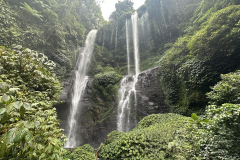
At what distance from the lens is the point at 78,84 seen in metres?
13.8

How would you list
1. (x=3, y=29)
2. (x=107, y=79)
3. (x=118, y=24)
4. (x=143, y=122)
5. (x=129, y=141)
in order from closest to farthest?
(x=129, y=141)
(x=143, y=122)
(x=3, y=29)
(x=107, y=79)
(x=118, y=24)

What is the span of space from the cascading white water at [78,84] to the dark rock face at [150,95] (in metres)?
6.35

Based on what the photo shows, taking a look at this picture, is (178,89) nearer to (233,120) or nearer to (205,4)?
(233,120)

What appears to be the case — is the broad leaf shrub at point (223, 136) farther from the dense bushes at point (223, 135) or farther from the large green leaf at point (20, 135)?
the large green leaf at point (20, 135)

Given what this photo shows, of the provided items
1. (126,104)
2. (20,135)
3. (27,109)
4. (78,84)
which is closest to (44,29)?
(78,84)

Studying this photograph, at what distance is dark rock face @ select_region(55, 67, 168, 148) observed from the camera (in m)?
9.81

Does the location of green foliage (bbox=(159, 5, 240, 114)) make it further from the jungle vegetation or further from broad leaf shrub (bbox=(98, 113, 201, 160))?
broad leaf shrub (bbox=(98, 113, 201, 160))

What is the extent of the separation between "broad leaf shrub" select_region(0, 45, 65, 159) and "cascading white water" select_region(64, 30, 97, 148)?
791 centimetres

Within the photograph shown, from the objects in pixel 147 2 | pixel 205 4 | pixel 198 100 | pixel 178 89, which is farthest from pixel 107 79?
pixel 147 2

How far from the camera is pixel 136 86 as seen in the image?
11625 millimetres

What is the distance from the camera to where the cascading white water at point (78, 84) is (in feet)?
34.4

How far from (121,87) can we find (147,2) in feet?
51.4

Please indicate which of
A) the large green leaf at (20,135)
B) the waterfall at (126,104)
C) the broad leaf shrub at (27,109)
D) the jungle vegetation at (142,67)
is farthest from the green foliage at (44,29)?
the large green leaf at (20,135)

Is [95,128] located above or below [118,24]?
below
